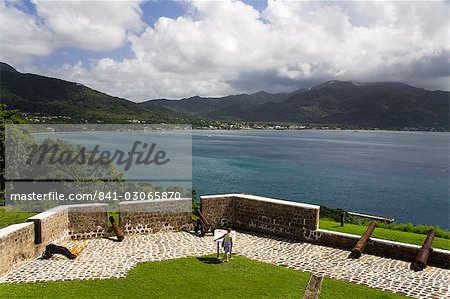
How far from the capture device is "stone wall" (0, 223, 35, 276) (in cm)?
880

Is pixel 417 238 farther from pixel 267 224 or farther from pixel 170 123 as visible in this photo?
pixel 170 123

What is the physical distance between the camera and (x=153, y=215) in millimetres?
12742

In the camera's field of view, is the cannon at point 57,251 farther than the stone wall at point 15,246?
Yes

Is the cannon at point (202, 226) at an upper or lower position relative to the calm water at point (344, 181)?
upper

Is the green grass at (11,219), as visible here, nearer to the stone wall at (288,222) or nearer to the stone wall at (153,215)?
the stone wall at (153,215)

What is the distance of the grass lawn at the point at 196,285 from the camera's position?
7898mm

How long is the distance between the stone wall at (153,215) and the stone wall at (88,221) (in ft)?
1.89

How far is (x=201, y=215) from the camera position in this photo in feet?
43.0

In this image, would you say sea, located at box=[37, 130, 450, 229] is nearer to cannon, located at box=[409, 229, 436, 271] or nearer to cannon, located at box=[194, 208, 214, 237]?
cannon, located at box=[409, 229, 436, 271]

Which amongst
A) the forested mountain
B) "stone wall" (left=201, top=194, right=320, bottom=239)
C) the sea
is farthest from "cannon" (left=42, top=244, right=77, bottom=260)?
the forested mountain

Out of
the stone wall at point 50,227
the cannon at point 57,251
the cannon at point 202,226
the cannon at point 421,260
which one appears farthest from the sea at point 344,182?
the cannon at point 57,251

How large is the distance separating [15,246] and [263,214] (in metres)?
7.88

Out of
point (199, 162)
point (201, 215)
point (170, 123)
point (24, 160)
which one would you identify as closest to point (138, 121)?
point (170, 123)

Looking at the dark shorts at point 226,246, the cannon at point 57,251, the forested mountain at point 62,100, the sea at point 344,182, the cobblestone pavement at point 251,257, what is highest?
the forested mountain at point 62,100
